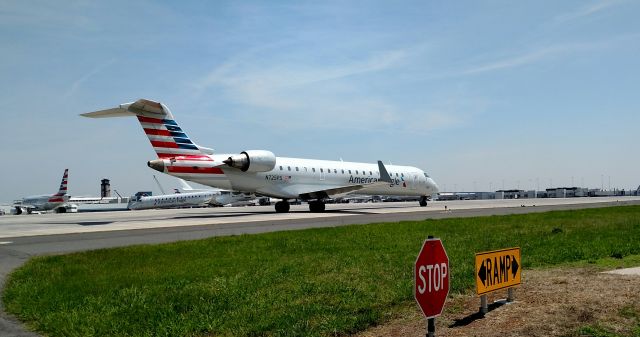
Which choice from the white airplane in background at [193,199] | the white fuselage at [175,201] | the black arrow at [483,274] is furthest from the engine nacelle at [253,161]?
the white fuselage at [175,201]

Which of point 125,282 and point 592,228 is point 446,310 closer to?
point 125,282

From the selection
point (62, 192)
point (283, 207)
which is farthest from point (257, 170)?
point (62, 192)

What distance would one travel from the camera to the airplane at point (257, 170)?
31281 millimetres

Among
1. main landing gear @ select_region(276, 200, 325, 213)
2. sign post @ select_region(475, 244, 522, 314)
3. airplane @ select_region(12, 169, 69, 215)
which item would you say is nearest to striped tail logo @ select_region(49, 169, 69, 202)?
airplane @ select_region(12, 169, 69, 215)

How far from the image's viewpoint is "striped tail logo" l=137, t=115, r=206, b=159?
31.3 meters

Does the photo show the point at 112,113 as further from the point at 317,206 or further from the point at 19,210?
the point at 19,210

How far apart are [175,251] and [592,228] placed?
13.9m

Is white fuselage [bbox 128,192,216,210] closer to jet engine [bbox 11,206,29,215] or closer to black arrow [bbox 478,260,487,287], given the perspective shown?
jet engine [bbox 11,206,29,215]

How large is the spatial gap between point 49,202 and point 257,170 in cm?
4664

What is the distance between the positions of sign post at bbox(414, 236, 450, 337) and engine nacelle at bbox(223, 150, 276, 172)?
29269 mm

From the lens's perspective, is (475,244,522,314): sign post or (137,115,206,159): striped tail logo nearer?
(475,244,522,314): sign post

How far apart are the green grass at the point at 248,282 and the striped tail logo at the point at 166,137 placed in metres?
16.5

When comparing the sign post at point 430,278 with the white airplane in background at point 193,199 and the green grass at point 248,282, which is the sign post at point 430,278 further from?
the white airplane in background at point 193,199

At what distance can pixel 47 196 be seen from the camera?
70.9 meters
